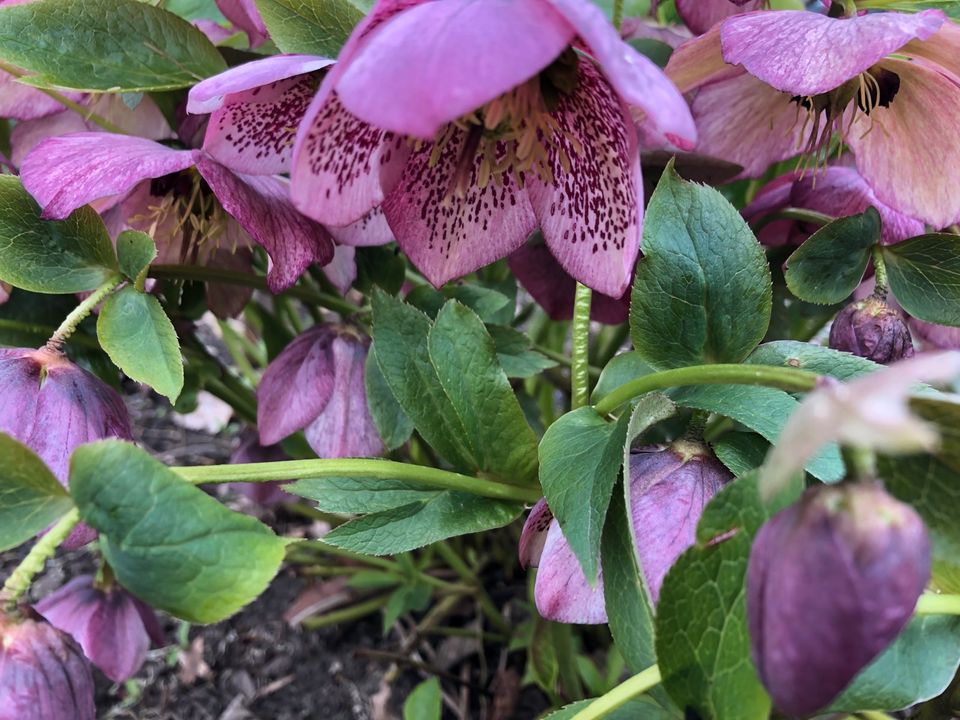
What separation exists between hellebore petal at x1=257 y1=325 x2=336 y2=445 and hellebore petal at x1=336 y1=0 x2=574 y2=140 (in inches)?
12.5

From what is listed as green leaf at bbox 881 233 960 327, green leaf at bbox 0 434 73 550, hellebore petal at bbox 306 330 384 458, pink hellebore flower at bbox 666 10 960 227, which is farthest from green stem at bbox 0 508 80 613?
green leaf at bbox 881 233 960 327

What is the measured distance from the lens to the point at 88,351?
621 millimetres

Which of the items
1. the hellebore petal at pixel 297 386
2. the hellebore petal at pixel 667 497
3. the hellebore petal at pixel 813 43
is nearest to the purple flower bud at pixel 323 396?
the hellebore petal at pixel 297 386

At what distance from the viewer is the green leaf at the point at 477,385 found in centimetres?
48

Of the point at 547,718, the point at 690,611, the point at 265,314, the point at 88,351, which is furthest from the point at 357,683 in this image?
the point at 690,611

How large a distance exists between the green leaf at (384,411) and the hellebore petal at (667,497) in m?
0.18

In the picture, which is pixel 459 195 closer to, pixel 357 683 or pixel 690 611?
pixel 690 611

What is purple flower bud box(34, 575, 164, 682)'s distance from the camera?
0.67m

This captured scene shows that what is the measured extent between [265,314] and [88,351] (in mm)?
217

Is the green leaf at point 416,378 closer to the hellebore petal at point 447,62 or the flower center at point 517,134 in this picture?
the flower center at point 517,134

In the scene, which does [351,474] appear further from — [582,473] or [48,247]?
[48,247]

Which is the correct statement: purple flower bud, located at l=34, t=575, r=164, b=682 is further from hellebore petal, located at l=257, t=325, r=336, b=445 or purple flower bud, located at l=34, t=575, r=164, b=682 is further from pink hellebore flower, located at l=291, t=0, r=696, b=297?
pink hellebore flower, located at l=291, t=0, r=696, b=297

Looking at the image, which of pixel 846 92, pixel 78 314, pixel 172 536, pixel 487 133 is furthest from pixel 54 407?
pixel 846 92

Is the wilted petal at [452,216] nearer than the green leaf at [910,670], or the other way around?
the green leaf at [910,670]
